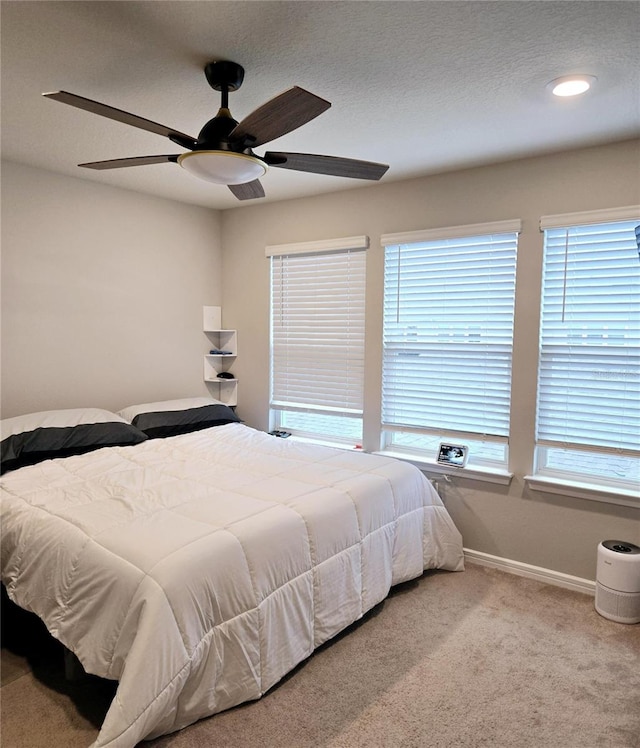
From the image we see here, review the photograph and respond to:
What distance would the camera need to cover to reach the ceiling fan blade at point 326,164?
2143 millimetres

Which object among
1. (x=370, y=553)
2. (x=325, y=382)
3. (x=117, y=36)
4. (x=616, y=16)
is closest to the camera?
(x=616, y=16)

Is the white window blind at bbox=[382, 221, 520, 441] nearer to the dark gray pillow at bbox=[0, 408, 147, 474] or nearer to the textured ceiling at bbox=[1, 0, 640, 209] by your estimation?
the textured ceiling at bbox=[1, 0, 640, 209]

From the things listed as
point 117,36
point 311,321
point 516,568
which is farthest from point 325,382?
point 117,36

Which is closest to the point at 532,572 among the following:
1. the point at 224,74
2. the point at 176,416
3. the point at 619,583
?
the point at 619,583

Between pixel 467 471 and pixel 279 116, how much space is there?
2531 mm

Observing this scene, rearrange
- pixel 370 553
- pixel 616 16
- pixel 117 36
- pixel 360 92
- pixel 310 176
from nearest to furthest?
pixel 616 16 < pixel 117 36 < pixel 360 92 < pixel 370 553 < pixel 310 176

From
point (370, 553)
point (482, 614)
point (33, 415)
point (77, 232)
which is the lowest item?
point (482, 614)

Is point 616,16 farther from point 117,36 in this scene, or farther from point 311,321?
point 311,321

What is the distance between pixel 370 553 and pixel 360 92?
225 cm

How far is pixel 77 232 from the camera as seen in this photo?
3.64 meters

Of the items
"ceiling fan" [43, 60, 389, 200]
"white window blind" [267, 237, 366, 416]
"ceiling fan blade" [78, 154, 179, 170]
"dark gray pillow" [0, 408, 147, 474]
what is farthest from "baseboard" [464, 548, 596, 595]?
"ceiling fan blade" [78, 154, 179, 170]

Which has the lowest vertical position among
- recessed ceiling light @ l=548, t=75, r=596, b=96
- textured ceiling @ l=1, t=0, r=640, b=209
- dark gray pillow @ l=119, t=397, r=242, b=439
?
dark gray pillow @ l=119, t=397, r=242, b=439

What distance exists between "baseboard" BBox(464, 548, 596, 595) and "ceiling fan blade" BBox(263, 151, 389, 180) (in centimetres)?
252

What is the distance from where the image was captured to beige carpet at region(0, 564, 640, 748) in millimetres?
1886
